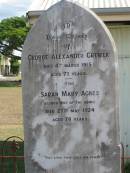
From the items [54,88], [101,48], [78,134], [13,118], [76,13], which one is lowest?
[13,118]

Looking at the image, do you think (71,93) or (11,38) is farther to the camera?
(11,38)

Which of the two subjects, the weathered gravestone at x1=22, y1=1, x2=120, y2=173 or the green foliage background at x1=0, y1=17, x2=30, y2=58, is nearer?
the weathered gravestone at x1=22, y1=1, x2=120, y2=173

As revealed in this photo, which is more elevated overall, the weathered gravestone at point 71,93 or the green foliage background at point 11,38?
the green foliage background at point 11,38

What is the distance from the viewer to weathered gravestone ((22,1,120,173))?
622 cm

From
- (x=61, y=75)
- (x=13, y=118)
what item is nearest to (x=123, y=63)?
(x=61, y=75)

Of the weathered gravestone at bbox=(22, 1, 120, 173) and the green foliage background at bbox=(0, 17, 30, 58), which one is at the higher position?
the green foliage background at bbox=(0, 17, 30, 58)

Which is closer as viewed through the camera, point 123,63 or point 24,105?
point 24,105

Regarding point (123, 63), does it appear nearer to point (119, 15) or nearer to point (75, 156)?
point (119, 15)

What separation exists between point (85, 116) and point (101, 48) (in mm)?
771

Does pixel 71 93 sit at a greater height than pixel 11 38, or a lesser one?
lesser

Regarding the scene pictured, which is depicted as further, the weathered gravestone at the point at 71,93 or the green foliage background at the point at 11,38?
the green foliage background at the point at 11,38

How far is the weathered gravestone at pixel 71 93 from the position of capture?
6223mm

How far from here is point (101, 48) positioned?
244 inches

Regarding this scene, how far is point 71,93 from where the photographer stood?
250 inches
